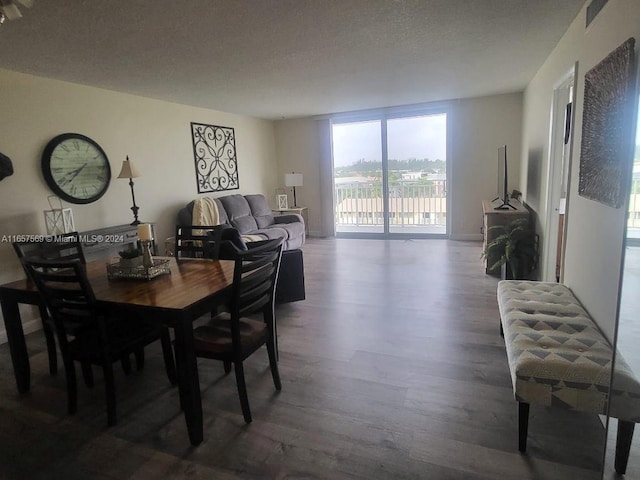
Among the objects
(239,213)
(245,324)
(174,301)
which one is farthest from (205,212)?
(174,301)

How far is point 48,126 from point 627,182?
14.7ft

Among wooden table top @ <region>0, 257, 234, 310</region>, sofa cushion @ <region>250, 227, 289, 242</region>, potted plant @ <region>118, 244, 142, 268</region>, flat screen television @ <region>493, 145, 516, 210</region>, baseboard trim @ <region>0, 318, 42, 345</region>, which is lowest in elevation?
baseboard trim @ <region>0, 318, 42, 345</region>

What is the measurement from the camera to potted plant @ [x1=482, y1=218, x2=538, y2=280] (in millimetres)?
3768

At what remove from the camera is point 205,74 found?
372cm

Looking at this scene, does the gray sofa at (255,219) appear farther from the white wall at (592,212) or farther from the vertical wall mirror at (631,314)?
the vertical wall mirror at (631,314)

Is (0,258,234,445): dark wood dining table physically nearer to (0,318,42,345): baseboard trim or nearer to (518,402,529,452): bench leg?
(0,318,42,345): baseboard trim

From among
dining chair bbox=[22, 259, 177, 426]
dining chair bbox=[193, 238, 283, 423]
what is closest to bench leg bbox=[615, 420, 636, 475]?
dining chair bbox=[193, 238, 283, 423]

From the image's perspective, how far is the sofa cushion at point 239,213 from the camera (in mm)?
5707

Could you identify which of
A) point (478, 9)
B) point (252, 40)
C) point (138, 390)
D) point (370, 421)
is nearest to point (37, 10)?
point (252, 40)

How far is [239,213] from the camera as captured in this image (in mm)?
5914

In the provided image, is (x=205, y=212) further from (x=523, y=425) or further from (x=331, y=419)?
(x=523, y=425)

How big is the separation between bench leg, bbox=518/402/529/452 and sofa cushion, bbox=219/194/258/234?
14.8 ft

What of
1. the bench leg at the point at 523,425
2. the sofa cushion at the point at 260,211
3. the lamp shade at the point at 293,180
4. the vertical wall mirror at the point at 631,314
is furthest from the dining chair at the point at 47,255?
the lamp shade at the point at 293,180

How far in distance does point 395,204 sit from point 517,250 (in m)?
3.40
